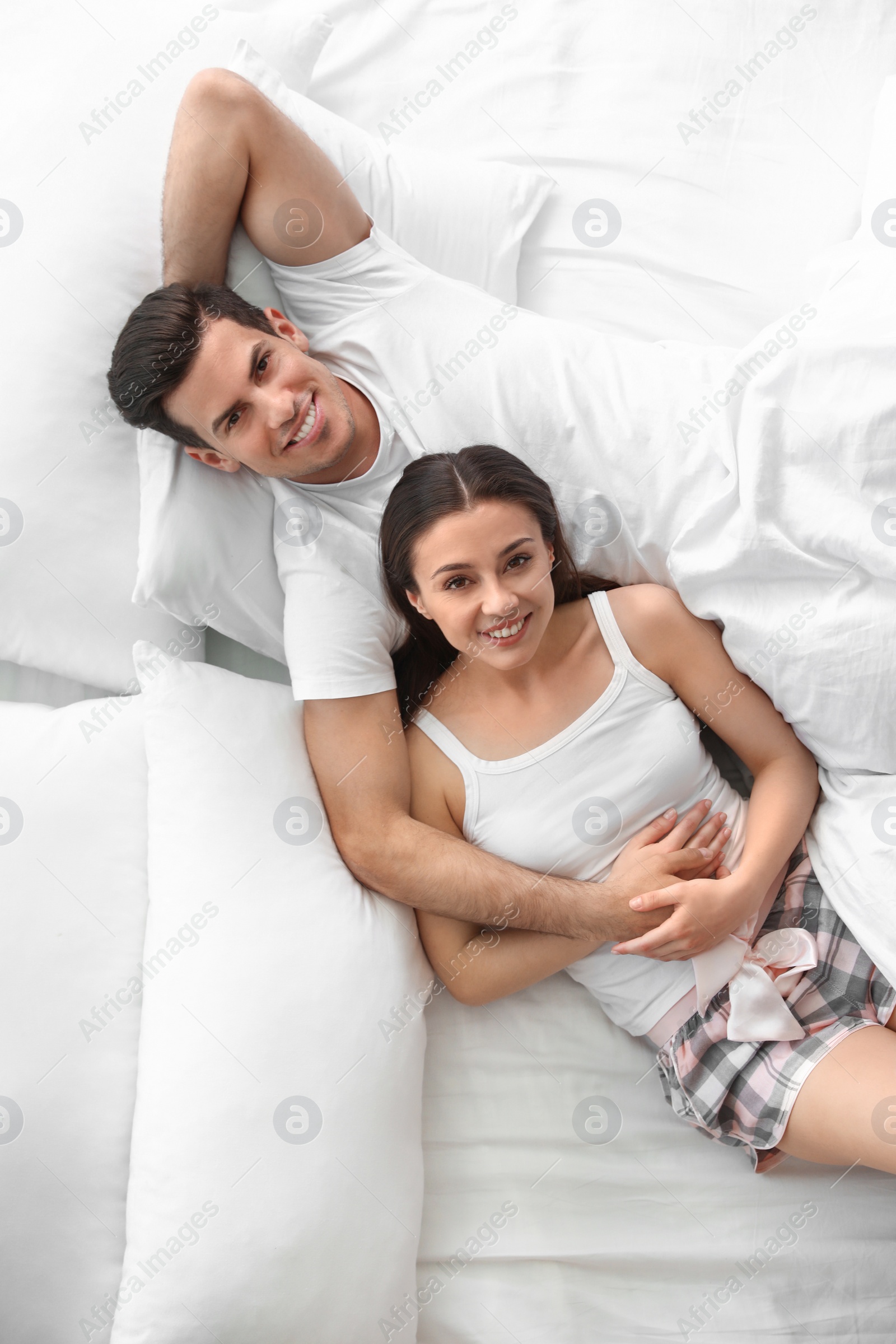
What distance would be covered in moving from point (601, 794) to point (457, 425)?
71 centimetres

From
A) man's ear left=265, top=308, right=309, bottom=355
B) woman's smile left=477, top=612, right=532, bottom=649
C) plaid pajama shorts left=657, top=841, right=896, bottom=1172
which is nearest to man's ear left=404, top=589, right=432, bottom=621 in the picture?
woman's smile left=477, top=612, right=532, bottom=649

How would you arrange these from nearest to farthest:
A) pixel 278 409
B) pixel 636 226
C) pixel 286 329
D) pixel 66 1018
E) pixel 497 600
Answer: pixel 66 1018 → pixel 497 600 → pixel 278 409 → pixel 286 329 → pixel 636 226

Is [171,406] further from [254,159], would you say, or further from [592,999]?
[592,999]

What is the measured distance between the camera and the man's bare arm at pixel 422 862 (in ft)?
4.63

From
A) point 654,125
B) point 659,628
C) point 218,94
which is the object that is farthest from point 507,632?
point 654,125

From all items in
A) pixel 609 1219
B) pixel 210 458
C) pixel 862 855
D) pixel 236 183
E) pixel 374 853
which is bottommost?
pixel 609 1219

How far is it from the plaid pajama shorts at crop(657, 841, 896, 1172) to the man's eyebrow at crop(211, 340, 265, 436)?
1248 mm

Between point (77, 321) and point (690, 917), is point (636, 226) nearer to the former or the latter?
point (77, 321)

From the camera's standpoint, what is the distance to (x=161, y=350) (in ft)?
4.55

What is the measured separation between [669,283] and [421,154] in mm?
553

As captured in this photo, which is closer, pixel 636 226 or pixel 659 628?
pixel 659 628

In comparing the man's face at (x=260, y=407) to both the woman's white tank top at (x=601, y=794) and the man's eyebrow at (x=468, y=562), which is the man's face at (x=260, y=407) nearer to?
the man's eyebrow at (x=468, y=562)

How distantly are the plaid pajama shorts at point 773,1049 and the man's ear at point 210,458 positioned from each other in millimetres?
1211

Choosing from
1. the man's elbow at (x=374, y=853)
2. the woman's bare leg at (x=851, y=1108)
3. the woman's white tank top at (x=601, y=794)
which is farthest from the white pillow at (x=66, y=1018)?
the woman's bare leg at (x=851, y=1108)
